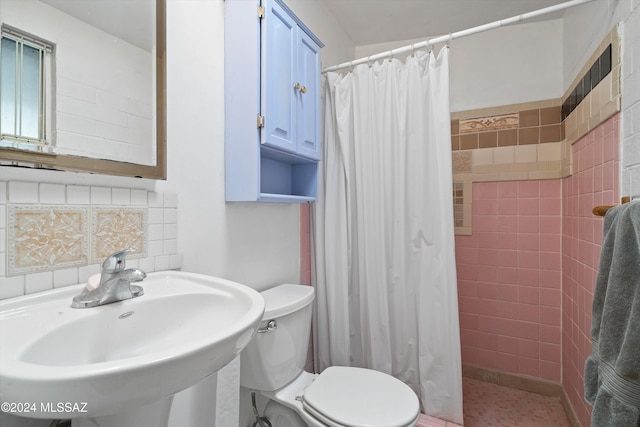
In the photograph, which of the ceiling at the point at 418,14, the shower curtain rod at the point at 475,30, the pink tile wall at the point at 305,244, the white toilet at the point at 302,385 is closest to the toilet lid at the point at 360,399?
the white toilet at the point at 302,385

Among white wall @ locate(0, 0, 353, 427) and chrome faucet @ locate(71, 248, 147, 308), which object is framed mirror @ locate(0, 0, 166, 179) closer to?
white wall @ locate(0, 0, 353, 427)

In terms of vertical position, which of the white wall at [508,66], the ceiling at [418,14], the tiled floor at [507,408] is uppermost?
the ceiling at [418,14]

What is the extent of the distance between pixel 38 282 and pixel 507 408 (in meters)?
2.33

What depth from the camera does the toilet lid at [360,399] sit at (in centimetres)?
106

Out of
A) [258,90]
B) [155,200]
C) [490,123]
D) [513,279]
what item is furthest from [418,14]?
[155,200]

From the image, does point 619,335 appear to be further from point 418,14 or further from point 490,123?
point 418,14

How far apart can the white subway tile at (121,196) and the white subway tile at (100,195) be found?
11 millimetres

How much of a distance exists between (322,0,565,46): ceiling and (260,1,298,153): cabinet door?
0.82m

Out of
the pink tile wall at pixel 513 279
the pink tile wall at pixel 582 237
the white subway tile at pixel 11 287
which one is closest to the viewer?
the white subway tile at pixel 11 287

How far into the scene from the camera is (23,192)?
67cm

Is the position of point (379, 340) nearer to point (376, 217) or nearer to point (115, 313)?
point (376, 217)

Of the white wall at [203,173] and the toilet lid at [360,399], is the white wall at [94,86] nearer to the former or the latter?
the white wall at [203,173]

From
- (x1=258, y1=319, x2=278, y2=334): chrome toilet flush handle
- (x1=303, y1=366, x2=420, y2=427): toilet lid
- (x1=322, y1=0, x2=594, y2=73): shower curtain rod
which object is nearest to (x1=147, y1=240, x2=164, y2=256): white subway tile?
(x1=258, y1=319, x2=278, y2=334): chrome toilet flush handle

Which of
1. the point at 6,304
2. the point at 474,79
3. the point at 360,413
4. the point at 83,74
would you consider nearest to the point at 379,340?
the point at 360,413
